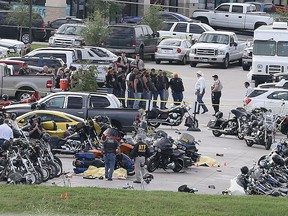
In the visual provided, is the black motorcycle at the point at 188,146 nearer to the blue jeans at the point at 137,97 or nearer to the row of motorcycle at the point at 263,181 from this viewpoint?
the row of motorcycle at the point at 263,181

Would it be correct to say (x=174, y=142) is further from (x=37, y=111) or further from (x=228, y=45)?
(x=228, y=45)

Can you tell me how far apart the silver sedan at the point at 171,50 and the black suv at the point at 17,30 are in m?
7.82

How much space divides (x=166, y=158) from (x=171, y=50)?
87.2 feet

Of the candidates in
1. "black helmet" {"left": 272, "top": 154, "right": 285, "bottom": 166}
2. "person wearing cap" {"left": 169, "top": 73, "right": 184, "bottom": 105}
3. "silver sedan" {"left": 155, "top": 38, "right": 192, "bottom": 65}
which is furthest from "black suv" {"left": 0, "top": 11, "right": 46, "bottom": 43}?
"black helmet" {"left": 272, "top": 154, "right": 285, "bottom": 166}

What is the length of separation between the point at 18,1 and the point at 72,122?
1242 inches

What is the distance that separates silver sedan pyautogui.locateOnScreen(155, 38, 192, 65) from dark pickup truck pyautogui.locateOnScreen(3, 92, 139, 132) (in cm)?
2045

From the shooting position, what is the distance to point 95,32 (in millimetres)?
51438

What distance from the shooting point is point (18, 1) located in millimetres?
60406

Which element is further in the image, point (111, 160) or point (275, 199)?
point (111, 160)

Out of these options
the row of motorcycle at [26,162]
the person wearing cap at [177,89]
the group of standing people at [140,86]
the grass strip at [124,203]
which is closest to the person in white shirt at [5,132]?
the row of motorcycle at [26,162]

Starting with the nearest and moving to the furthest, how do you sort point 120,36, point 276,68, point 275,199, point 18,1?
point 275,199
point 276,68
point 120,36
point 18,1

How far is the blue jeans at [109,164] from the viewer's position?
25161mm

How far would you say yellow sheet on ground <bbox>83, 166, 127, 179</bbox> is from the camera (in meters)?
25.7

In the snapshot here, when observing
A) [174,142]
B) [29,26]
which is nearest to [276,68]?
[29,26]
